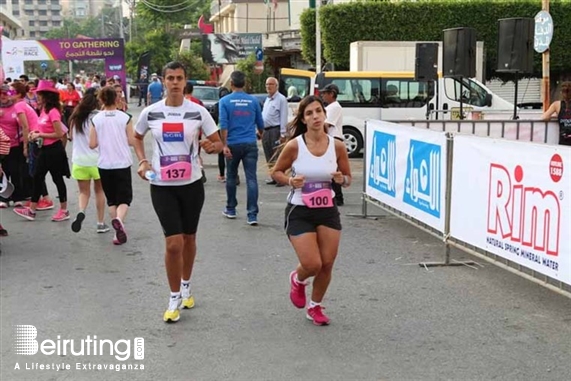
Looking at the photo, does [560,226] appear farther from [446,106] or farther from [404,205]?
[446,106]

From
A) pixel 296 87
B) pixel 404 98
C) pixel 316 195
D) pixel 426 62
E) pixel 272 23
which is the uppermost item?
pixel 272 23

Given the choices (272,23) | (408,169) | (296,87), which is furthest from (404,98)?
(272,23)

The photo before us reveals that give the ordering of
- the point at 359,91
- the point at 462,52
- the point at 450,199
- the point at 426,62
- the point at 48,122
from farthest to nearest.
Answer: the point at 359,91 → the point at 426,62 → the point at 462,52 → the point at 48,122 → the point at 450,199

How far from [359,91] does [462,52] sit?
4.23m

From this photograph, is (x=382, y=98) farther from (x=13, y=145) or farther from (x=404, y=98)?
(x=13, y=145)

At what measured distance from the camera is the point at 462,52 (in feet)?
44.3

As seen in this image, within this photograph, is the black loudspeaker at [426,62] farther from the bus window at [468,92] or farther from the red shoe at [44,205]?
the red shoe at [44,205]

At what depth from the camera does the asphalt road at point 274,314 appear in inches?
185

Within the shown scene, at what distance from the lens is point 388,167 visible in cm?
912

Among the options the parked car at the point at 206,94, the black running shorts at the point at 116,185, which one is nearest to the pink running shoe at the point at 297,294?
the black running shorts at the point at 116,185

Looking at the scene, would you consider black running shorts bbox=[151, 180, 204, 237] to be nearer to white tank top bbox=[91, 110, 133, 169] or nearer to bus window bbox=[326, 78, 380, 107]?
white tank top bbox=[91, 110, 133, 169]

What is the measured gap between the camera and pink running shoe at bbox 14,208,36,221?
32.8 feet

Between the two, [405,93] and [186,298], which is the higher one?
[405,93]

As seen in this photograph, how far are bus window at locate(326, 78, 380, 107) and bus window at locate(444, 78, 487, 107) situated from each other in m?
1.85
